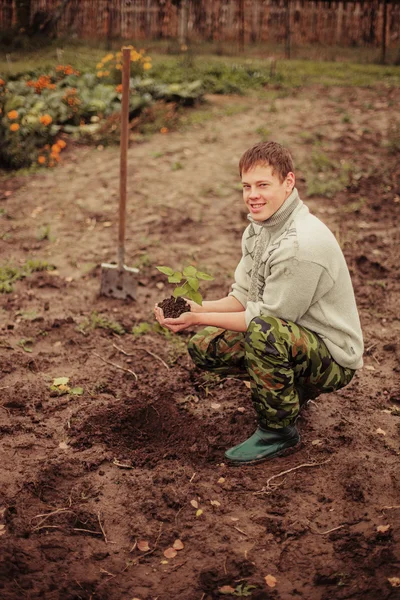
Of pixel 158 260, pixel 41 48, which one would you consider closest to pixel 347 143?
pixel 158 260

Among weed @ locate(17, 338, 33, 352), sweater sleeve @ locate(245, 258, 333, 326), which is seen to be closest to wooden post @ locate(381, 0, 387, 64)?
weed @ locate(17, 338, 33, 352)

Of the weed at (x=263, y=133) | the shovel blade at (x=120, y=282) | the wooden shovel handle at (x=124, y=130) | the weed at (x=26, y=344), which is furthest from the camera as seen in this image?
the weed at (x=263, y=133)

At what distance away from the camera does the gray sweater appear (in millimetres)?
2611

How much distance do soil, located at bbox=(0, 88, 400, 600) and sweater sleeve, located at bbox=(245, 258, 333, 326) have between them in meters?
0.78

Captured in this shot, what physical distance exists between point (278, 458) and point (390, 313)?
5.87 feet

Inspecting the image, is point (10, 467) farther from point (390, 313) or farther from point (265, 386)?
point (390, 313)

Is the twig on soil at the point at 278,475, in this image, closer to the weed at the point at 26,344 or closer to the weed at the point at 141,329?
the weed at the point at 141,329

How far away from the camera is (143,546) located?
247 centimetres

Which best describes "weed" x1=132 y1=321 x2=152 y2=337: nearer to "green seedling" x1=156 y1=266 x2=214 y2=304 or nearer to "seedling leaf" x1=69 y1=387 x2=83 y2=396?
"seedling leaf" x1=69 y1=387 x2=83 y2=396

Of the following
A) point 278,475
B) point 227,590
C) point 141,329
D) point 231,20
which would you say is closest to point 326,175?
point 141,329

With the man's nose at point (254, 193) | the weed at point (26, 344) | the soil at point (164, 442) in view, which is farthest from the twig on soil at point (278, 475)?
the weed at point (26, 344)

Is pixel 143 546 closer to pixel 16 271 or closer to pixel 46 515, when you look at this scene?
pixel 46 515

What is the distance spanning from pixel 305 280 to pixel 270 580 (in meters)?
1.20

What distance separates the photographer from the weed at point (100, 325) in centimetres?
415
